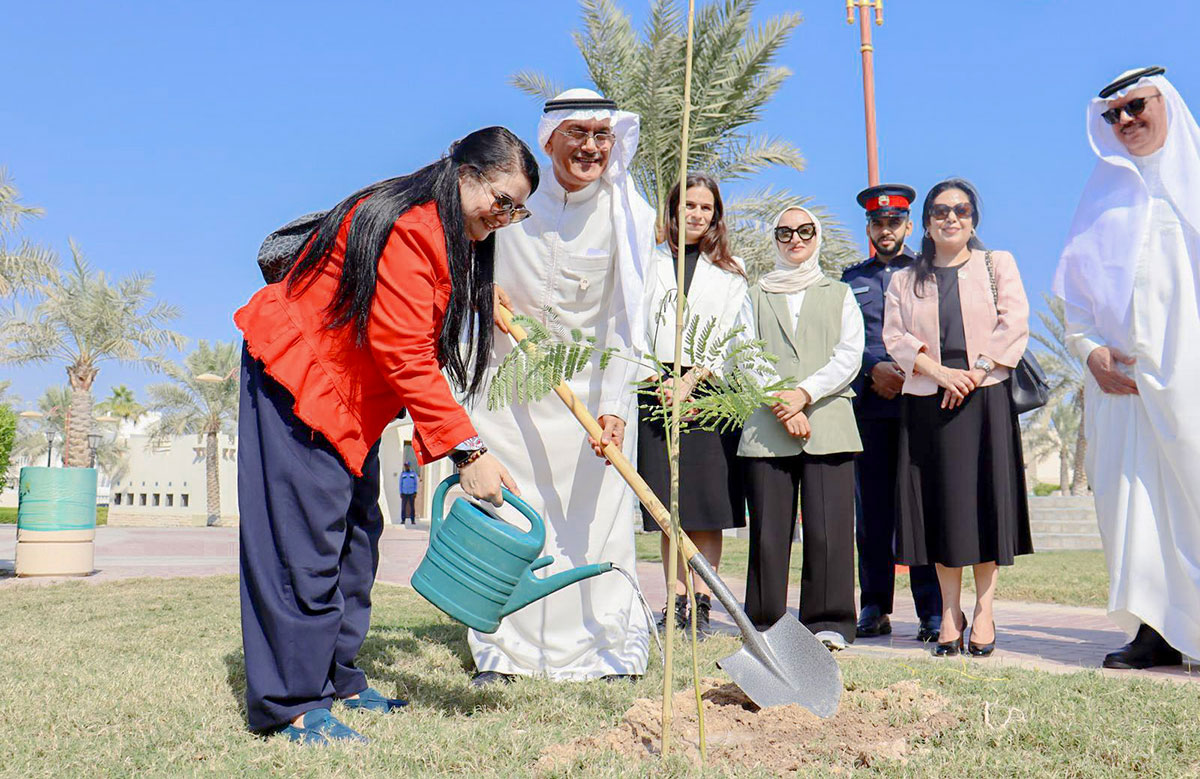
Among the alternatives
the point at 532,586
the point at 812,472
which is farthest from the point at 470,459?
the point at 812,472

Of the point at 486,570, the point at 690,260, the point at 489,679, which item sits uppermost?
the point at 690,260

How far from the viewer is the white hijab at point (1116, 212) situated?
3.97 m

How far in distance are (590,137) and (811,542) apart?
1.98 m

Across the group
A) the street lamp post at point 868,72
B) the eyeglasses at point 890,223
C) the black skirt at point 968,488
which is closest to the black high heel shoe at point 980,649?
the black skirt at point 968,488

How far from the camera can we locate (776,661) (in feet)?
9.05

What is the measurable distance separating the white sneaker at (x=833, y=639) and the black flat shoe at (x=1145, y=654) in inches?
39.6

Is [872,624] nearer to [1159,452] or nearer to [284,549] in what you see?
[1159,452]

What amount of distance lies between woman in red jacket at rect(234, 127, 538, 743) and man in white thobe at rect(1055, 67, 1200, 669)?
262 centimetres

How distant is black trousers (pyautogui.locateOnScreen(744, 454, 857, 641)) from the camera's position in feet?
14.3

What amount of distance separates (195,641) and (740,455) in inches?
101

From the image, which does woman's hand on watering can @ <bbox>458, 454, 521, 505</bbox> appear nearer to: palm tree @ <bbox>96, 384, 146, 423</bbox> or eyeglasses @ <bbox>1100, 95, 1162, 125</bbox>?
eyeglasses @ <bbox>1100, 95, 1162, 125</bbox>

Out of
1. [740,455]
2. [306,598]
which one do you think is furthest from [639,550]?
[306,598]

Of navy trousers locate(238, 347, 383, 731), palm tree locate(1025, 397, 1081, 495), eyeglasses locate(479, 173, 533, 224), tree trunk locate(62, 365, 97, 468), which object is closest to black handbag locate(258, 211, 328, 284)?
navy trousers locate(238, 347, 383, 731)

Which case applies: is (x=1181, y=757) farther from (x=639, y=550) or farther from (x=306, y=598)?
(x=639, y=550)
